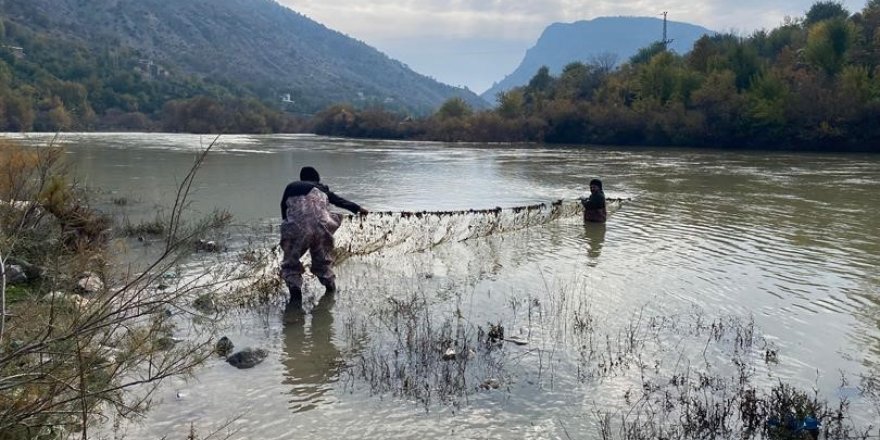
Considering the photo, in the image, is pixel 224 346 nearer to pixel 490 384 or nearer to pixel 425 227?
pixel 490 384

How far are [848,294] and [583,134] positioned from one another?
→ 6153cm

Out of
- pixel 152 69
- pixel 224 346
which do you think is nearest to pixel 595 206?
pixel 224 346

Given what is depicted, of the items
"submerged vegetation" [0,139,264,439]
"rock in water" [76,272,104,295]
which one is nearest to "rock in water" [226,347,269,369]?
"submerged vegetation" [0,139,264,439]

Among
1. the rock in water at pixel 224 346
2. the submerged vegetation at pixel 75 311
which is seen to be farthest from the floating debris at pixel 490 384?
the rock in water at pixel 224 346

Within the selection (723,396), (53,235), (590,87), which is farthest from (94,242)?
(590,87)

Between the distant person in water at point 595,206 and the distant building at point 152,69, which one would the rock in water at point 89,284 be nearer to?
the distant person in water at point 595,206

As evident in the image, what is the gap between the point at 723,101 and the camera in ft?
184

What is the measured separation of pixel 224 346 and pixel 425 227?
8.27 m

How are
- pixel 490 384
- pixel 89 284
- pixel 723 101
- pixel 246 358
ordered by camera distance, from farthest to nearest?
pixel 723 101 < pixel 89 284 < pixel 246 358 < pixel 490 384

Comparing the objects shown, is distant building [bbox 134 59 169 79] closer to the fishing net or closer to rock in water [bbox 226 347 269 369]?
the fishing net

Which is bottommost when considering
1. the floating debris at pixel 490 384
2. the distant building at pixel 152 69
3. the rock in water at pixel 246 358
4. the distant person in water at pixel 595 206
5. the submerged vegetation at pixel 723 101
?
the floating debris at pixel 490 384

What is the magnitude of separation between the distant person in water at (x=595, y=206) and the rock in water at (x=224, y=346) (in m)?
10.5

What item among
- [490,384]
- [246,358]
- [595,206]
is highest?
[595,206]

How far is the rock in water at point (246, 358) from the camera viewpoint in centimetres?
649
